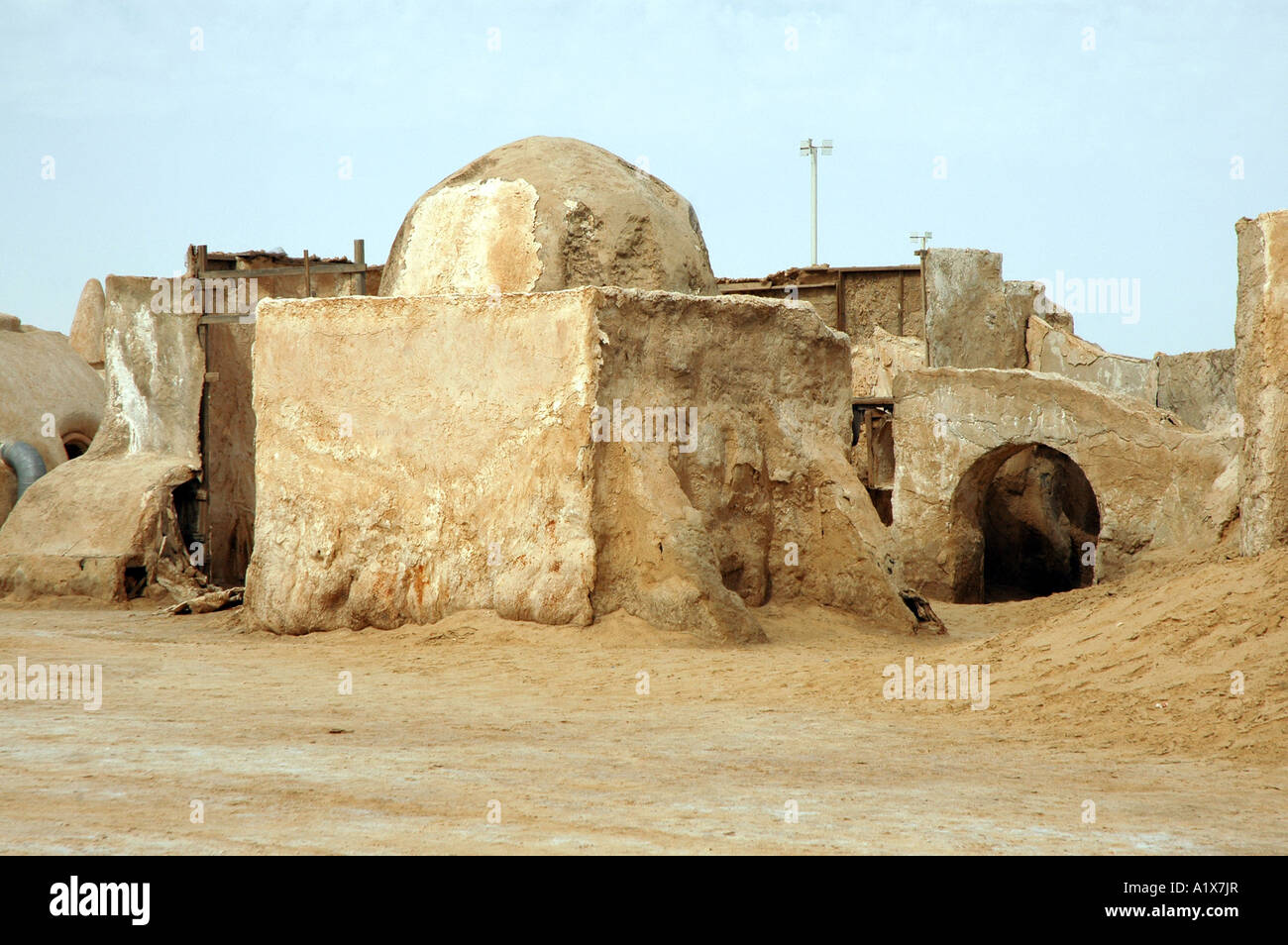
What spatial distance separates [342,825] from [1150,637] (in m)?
4.13

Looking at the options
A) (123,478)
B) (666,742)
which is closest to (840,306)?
(123,478)

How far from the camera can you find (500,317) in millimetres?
8570

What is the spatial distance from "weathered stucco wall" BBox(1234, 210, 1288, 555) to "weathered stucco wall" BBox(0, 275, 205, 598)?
9.27 metres

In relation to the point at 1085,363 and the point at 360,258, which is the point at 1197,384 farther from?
the point at 360,258

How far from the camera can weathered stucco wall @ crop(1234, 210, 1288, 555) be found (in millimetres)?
7168

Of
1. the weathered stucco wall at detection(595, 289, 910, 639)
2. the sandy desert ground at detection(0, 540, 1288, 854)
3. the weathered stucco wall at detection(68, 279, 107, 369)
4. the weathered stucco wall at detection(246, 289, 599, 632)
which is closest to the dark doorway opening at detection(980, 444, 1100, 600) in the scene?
the weathered stucco wall at detection(595, 289, 910, 639)

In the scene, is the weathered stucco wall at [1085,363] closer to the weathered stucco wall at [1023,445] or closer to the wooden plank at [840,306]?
the wooden plank at [840,306]

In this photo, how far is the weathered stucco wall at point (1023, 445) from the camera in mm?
12336

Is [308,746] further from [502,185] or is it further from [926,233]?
[926,233]

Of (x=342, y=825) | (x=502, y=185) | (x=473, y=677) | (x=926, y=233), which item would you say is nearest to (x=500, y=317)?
(x=502, y=185)

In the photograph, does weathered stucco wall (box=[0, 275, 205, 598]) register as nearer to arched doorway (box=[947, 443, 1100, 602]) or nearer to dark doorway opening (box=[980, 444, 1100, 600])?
arched doorway (box=[947, 443, 1100, 602])

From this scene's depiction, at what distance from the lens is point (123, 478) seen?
42.9 ft

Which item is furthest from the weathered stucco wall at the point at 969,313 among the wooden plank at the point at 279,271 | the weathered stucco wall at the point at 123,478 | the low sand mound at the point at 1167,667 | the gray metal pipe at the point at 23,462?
the gray metal pipe at the point at 23,462

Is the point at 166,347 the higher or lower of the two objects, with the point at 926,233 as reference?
lower
